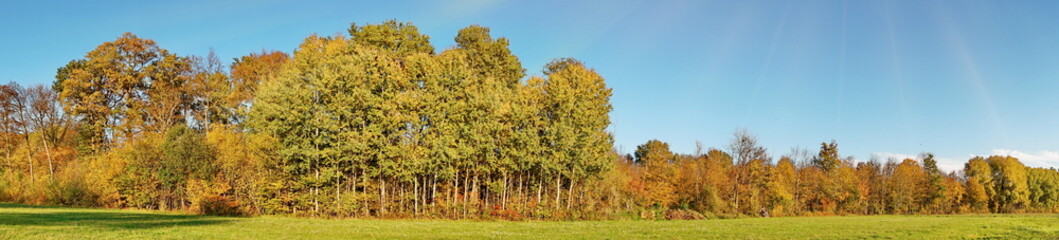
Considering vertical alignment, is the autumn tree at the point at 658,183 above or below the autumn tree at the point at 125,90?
below

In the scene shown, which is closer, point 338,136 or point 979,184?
point 338,136

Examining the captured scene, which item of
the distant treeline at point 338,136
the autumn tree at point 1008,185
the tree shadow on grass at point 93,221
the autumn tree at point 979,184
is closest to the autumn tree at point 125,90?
the distant treeline at point 338,136

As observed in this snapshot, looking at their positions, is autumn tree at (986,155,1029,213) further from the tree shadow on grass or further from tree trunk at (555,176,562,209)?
the tree shadow on grass

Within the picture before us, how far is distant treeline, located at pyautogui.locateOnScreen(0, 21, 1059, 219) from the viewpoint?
101ft

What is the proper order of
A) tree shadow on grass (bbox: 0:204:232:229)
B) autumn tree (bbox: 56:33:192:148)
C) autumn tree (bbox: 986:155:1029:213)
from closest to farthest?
tree shadow on grass (bbox: 0:204:232:229), autumn tree (bbox: 56:33:192:148), autumn tree (bbox: 986:155:1029:213)

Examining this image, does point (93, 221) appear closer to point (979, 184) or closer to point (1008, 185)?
point (979, 184)

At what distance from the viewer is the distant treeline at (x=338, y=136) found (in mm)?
30719

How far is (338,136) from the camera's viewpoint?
30.1m

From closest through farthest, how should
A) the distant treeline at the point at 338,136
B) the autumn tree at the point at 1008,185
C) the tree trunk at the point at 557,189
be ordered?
the distant treeline at the point at 338,136, the tree trunk at the point at 557,189, the autumn tree at the point at 1008,185

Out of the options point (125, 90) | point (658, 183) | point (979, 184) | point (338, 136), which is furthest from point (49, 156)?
point (979, 184)

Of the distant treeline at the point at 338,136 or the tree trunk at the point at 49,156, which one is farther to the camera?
the tree trunk at the point at 49,156

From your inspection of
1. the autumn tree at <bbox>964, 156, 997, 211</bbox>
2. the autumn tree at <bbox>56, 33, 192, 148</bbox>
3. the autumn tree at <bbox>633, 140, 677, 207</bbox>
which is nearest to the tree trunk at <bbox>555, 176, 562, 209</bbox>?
the autumn tree at <bbox>633, 140, 677, 207</bbox>

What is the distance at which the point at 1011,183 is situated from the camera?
8412 centimetres

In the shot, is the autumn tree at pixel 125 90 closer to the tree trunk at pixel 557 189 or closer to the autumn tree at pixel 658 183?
the tree trunk at pixel 557 189
